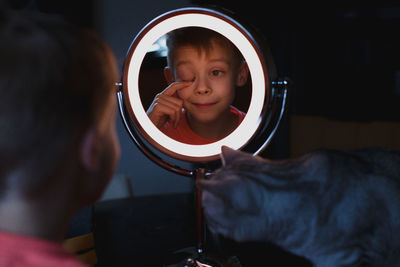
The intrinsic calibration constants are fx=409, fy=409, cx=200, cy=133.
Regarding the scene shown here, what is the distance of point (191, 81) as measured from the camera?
73 centimetres

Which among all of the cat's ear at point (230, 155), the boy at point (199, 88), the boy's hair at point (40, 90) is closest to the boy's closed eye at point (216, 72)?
the boy at point (199, 88)

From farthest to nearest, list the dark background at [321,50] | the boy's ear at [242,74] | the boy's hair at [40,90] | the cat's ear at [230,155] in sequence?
the dark background at [321,50] < the boy's ear at [242,74] < the cat's ear at [230,155] < the boy's hair at [40,90]

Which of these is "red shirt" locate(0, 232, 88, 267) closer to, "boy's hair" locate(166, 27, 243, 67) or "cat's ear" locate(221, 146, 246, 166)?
"cat's ear" locate(221, 146, 246, 166)

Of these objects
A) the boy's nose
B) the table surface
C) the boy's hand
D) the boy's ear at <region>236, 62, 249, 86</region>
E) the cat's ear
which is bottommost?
the table surface

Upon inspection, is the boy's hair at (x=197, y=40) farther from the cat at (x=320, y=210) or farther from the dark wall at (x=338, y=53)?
the dark wall at (x=338, y=53)

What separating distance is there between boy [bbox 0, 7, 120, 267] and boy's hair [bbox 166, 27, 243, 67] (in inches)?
9.7

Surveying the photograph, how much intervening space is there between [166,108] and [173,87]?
0.04 metres

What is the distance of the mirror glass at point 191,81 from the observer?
2.22 ft

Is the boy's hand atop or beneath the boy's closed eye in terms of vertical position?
beneath

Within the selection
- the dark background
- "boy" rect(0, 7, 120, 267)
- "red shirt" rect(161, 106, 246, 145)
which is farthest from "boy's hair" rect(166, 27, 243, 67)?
the dark background

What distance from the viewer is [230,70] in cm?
72

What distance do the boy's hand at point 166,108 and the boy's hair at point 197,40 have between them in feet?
0.23

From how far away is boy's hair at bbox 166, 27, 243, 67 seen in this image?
0.69 meters

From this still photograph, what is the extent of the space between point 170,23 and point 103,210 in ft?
1.76
